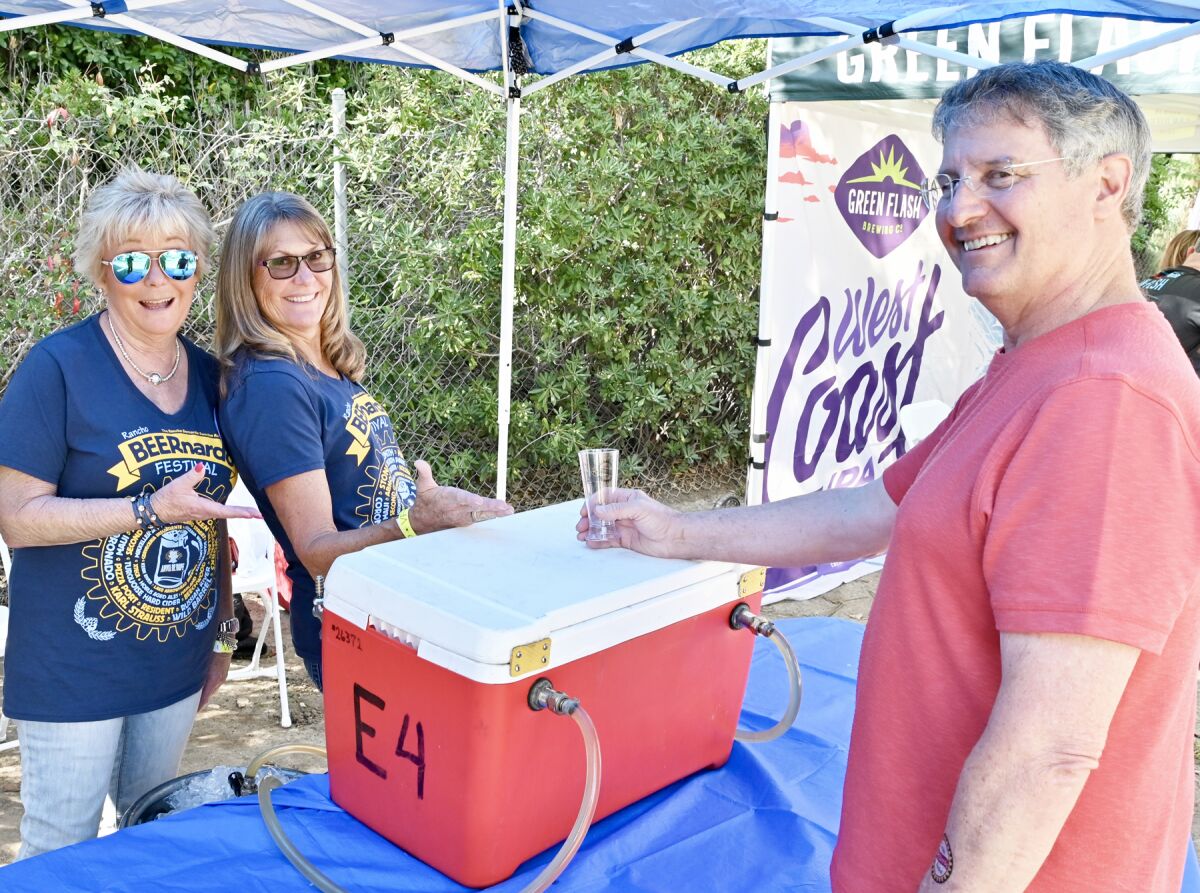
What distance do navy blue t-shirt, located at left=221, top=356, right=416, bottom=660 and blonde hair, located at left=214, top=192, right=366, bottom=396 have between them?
0.05 m

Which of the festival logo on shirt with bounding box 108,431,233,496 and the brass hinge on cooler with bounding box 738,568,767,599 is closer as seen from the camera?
the brass hinge on cooler with bounding box 738,568,767,599

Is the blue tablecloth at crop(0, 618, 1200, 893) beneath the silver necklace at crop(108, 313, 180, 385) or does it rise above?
beneath

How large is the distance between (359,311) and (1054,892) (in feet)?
14.9

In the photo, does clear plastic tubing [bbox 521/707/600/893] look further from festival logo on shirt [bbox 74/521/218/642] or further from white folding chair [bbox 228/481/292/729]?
white folding chair [bbox 228/481/292/729]

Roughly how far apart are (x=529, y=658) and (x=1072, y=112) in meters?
0.81

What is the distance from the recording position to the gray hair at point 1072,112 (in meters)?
1.00

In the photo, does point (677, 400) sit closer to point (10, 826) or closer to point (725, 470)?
point (725, 470)

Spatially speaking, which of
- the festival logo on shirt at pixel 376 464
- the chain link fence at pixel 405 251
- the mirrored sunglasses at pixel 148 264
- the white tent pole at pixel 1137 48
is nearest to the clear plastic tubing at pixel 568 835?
the festival logo on shirt at pixel 376 464

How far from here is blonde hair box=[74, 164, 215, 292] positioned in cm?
185

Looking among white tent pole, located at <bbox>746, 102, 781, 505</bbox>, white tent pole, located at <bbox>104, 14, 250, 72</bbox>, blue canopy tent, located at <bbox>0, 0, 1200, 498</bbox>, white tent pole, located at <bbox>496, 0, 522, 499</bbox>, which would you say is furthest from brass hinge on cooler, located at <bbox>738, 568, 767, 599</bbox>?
white tent pole, located at <bbox>746, 102, 781, 505</bbox>

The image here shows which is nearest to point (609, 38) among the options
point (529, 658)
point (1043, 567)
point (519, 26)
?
point (519, 26)

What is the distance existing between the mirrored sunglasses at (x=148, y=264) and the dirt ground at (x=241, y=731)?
5.80ft

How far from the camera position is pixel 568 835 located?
4.47 feet

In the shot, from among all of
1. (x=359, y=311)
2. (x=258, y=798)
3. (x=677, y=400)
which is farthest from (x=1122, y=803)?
(x=677, y=400)
